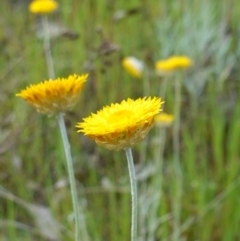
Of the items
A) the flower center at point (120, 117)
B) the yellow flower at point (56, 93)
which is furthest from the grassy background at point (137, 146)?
the flower center at point (120, 117)

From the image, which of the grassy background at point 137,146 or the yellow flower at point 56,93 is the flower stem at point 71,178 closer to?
the yellow flower at point 56,93

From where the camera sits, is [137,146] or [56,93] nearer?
[56,93]

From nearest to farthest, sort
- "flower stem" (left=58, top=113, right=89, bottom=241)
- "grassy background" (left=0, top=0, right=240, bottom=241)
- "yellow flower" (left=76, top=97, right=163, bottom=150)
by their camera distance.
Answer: "yellow flower" (left=76, top=97, right=163, bottom=150) < "flower stem" (left=58, top=113, right=89, bottom=241) < "grassy background" (left=0, top=0, right=240, bottom=241)

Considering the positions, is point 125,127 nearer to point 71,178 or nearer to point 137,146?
point 71,178

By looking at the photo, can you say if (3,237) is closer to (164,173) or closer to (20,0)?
(164,173)

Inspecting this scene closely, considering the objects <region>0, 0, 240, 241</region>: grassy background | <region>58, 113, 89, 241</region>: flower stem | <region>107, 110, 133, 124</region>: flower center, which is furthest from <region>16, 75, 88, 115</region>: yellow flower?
<region>0, 0, 240, 241</region>: grassy background

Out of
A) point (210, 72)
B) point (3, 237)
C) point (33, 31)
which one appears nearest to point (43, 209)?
point (3, 237)

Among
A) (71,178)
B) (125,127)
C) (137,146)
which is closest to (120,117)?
(125,127)

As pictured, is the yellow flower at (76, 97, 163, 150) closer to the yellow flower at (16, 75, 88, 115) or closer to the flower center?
the flower center
